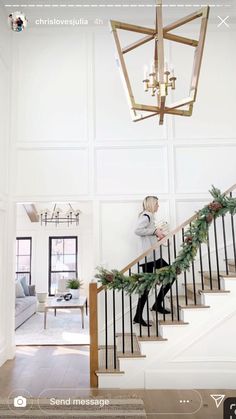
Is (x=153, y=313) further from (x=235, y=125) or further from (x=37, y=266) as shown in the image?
(x=37, y=266)

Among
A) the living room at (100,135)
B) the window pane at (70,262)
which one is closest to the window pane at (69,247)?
the window pane at (70,262)

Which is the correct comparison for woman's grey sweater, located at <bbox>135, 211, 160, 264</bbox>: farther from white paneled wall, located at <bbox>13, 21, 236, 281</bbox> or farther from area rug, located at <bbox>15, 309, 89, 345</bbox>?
area rug, located at <bbox>15, 309, 89, 345</bbox>

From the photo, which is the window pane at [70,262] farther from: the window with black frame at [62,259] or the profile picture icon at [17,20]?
the profile picture icon at [17,20]

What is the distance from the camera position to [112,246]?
485 cm

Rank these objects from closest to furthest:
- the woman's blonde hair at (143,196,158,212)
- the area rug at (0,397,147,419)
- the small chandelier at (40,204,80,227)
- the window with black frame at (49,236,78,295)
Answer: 1. the area rug at (0,397,147,419)
2. the woman's blonde hair at (143,196,158,212)
3. the small chandelier at (40,204,80,227)
4. the window with black frame at (49,236,78,295)

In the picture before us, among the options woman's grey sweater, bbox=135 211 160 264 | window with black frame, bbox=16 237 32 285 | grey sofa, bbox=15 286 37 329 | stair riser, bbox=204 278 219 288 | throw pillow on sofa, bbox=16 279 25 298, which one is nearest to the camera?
stair riser, bbox=204 278 219 288

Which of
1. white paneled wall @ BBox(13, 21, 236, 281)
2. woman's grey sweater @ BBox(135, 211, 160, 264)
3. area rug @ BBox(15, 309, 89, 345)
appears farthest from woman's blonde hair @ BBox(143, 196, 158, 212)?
area rug @ BBox(15, 309, 89, 345)

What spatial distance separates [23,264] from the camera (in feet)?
32.4

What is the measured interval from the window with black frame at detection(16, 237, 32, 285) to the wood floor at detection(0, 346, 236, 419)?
201 inches

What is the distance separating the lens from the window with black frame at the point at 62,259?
994 centimetres

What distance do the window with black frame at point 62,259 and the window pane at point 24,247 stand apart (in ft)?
2.28

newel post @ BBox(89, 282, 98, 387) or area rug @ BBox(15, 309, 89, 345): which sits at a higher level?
newel post @ BBox(89, 282, 98, 387)

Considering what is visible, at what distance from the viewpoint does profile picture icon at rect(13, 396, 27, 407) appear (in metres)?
3.06

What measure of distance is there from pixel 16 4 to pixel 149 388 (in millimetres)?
5502
